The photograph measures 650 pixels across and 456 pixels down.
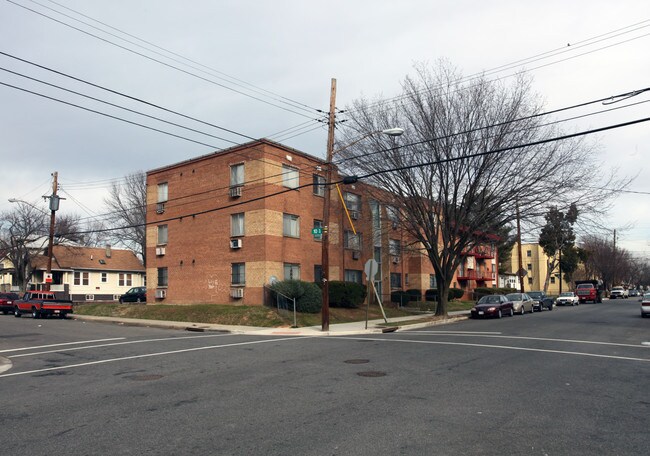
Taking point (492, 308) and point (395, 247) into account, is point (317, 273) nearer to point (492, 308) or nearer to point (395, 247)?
point (395, 247)

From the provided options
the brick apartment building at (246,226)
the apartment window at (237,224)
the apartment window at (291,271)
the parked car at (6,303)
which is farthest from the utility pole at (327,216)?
the parked car at (6,303)

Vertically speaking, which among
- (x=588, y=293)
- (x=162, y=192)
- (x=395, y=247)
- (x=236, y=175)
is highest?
(x=236, y=175)

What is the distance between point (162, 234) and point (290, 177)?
35.3 ft

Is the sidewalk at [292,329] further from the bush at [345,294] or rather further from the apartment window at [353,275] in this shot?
the apartment window at [353,275]

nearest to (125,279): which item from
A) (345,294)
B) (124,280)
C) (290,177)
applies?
(124,280)

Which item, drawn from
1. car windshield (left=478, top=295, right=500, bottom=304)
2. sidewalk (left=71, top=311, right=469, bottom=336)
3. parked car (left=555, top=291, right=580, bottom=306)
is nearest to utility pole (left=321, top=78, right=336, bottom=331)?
sidewalk (left=71, top=311, right=469, bottom=336)

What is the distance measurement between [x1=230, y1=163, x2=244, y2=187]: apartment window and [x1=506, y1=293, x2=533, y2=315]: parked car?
19365 mm

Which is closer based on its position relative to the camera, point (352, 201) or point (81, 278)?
point (352, 201)

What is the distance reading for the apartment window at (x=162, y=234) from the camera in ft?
117

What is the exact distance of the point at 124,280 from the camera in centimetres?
5994

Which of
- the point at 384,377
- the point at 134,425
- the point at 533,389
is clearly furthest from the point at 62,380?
the point at 533,389

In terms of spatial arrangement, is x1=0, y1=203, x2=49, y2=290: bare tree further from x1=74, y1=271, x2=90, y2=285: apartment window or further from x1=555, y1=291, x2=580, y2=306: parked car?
x1=555, y1=291, x2=580, y2=306: parked car

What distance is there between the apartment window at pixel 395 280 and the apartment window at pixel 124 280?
3367cm

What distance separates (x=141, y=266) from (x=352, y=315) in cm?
3991
